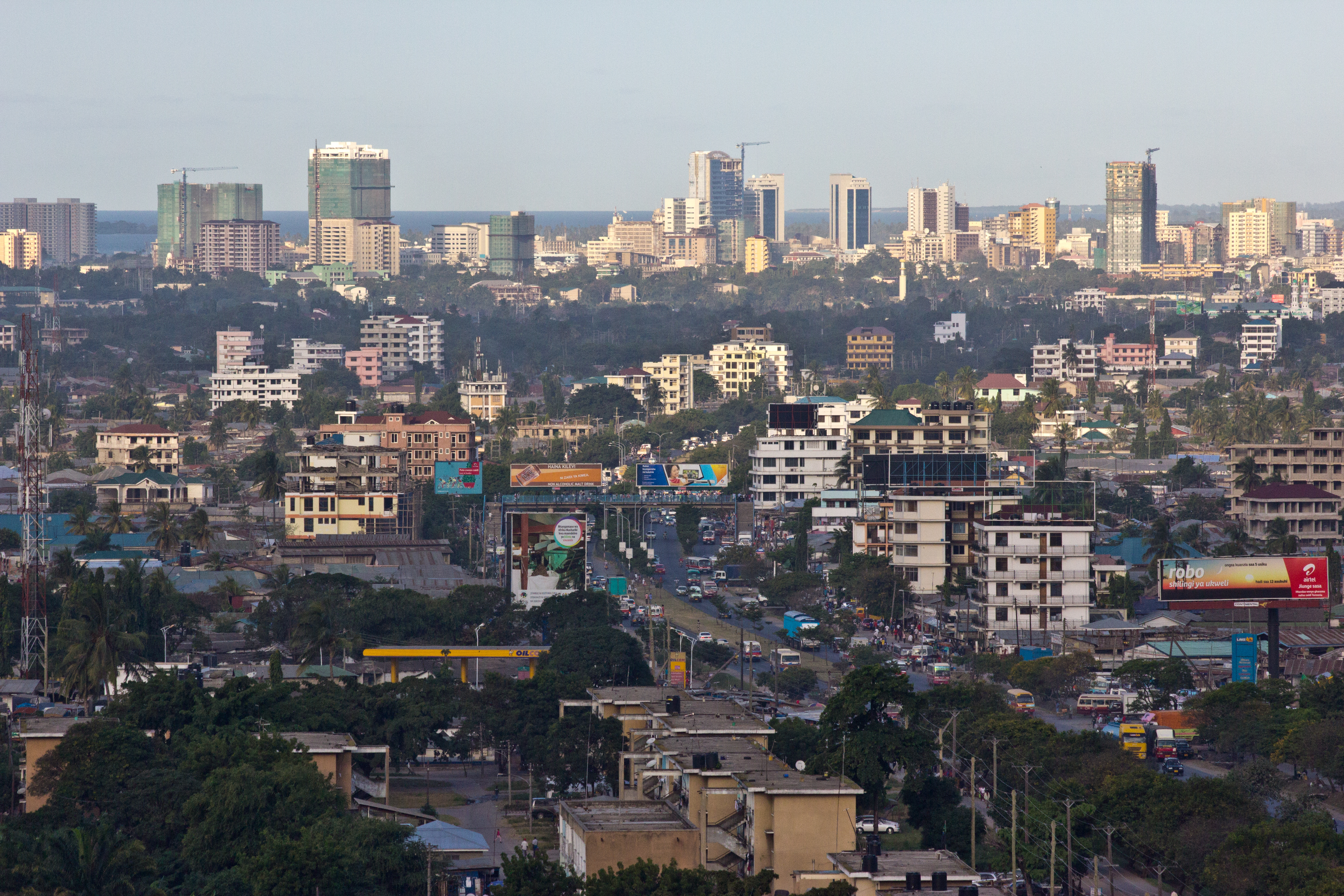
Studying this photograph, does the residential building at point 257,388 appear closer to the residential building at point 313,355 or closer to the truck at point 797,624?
the residential building at point 313,355

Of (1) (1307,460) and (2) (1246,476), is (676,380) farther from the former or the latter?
(2) (1246,476)

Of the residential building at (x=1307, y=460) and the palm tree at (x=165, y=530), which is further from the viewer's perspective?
the residential building at (x=1307, y=460)

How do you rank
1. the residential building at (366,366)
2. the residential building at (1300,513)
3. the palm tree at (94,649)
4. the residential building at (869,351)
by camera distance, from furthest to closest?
the residential building at (869,351)
the residential building at (366,366)
the residential building at (1300,513)
the palm tree at (94,649)

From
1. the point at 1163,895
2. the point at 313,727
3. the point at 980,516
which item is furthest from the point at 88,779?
the point at 980,516

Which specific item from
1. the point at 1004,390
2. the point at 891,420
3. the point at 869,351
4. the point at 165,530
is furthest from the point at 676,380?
the point at 165,530

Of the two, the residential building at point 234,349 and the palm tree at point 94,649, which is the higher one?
the residential building at point 234,349

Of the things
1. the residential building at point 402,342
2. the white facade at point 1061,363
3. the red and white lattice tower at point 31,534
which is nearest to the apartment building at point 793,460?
the red and white lattice tower at point 31,534

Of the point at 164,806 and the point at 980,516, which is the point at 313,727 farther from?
the point at 980,516

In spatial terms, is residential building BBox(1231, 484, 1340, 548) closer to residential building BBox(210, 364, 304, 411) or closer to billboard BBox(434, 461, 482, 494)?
billboard BBox(434, 461, 482, 494)
